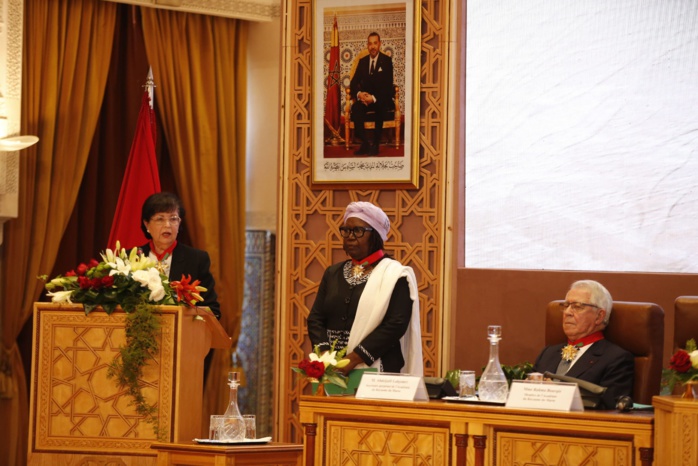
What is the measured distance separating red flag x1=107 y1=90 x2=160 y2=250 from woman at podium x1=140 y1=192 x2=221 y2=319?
1222mm

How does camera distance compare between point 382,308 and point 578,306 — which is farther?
point 382,308

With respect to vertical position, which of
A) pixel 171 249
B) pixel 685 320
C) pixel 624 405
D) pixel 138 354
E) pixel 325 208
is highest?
pixel 325 208

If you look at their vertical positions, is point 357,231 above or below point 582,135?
below

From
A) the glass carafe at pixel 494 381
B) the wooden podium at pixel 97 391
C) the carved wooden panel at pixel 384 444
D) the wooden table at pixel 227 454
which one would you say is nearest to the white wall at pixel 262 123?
Answer: the wooden podium at pixel 97 391

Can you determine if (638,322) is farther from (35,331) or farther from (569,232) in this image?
(35,331)

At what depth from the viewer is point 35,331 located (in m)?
4.24

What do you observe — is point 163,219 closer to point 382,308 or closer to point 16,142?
point 382,308

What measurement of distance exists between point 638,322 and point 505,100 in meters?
2.41

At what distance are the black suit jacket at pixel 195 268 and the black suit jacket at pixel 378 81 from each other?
180cm

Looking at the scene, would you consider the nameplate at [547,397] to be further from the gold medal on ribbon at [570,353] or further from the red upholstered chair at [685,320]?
the red upholstered chair at [685,320]

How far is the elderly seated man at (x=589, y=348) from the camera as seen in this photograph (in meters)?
4.36

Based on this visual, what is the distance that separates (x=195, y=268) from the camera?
198 inches

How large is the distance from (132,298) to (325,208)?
2405 mm

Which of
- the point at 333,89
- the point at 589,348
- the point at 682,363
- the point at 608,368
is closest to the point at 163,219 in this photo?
the point at 333,89
